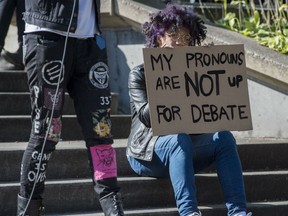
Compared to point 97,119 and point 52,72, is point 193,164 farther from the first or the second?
point 52,72

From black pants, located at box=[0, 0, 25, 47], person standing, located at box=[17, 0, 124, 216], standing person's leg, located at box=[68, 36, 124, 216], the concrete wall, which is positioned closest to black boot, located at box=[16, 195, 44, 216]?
person standing, located at box=[17, 0, 124, 216]

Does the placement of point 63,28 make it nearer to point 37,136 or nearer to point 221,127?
point 37,136

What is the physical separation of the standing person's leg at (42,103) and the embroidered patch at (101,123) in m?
0.20

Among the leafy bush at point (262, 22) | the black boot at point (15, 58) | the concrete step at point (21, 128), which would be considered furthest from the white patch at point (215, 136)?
the black boot at point (15, 58)

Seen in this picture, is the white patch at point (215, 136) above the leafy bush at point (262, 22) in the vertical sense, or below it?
below

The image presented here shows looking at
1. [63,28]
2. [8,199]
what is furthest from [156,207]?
[63,28]

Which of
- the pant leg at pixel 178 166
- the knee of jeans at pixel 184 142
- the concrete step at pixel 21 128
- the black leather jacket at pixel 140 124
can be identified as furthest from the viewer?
the concrete step at pixel 21 128

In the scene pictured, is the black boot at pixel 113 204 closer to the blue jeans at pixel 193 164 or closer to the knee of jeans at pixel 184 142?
the blue jeans at pixel 193 164

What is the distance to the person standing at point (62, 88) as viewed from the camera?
15.0 ft

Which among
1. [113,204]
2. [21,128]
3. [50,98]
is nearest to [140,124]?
[113,204]

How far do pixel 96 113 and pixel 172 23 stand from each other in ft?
3.01

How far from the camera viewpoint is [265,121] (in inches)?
253

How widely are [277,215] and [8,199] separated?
1.73m

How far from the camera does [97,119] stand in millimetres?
4625
